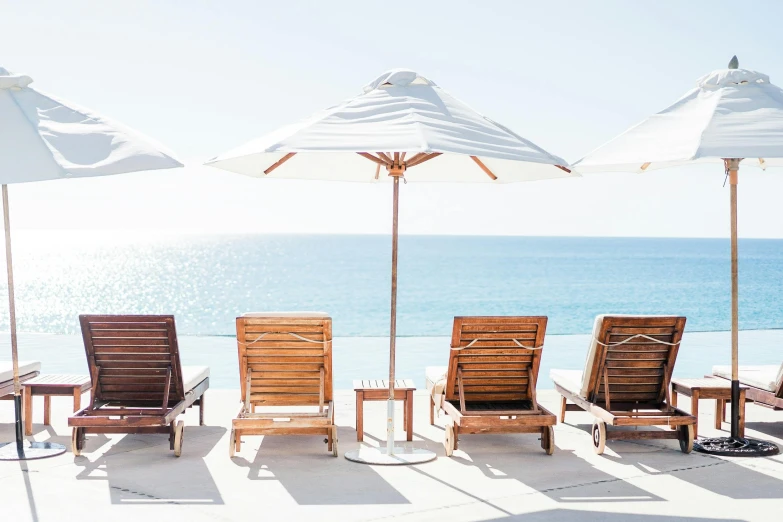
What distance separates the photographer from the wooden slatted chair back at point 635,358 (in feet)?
17.8

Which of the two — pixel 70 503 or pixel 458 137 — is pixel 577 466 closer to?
pixel 458 137

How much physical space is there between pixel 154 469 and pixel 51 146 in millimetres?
1857

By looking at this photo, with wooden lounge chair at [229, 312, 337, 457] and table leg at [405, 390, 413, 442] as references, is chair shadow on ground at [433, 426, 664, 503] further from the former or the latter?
wooden lounge chair at [229, 312, 337, 457]

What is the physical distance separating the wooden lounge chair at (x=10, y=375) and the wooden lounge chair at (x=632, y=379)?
3750mm

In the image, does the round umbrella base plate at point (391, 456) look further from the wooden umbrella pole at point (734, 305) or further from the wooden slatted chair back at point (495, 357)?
the wooden umbrella pole at point (734, 305)

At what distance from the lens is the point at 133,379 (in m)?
5.44

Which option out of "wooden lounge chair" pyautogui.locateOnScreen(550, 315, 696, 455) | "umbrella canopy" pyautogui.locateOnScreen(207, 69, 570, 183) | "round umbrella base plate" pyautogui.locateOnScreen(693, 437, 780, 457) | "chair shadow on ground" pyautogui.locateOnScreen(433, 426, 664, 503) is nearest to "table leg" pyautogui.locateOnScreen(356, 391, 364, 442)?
"chair shadow on ground" pyautogui.locateOnScreen(433, 426, 664, 503)

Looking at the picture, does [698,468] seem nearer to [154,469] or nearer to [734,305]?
[734,305]

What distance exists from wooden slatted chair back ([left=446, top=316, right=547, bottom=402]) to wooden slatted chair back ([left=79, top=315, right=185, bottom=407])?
5.65 feet

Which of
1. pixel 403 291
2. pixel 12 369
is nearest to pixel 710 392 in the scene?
pixel 12 369

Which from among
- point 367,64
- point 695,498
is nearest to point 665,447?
point 695,498

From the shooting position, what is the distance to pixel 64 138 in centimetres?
475

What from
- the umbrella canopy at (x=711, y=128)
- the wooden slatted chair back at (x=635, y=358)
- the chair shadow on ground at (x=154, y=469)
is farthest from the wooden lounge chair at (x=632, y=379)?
the chair shadow on ground at (x=154, y=469)

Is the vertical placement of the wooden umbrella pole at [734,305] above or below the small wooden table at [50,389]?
above
